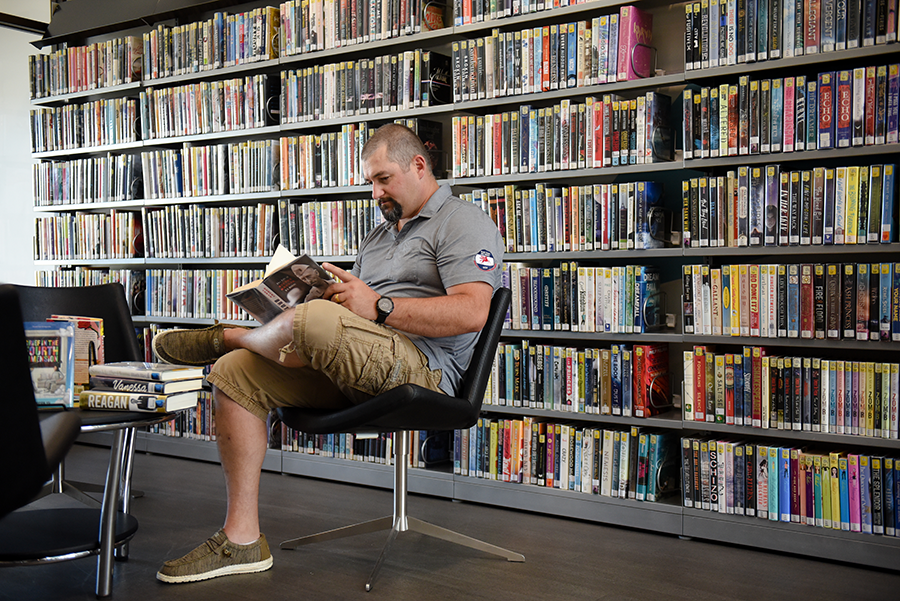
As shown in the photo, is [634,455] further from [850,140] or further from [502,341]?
[850,140]

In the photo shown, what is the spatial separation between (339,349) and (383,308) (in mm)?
203

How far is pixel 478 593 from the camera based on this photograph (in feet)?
7.42

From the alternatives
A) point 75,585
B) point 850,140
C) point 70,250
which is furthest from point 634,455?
point 70,250

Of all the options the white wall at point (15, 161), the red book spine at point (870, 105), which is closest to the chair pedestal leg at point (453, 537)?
the red book spine at point (870, 105)

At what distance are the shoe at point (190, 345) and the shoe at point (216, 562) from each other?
0.52m

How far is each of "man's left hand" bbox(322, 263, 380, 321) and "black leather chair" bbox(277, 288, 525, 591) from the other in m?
0.26

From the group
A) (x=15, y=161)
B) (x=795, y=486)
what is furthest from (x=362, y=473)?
(x=15, y=161)

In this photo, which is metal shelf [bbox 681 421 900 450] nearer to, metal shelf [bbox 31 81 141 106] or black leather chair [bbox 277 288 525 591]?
black leather chair [bbox 277 288 525 591]

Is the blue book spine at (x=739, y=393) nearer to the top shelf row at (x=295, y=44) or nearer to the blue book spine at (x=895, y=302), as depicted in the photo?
the blue book spine at (x=895, y=302)

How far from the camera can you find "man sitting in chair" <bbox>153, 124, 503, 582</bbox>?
220cm

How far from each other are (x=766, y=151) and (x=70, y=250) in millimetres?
3830

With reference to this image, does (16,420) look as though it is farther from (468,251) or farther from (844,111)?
(844,111)

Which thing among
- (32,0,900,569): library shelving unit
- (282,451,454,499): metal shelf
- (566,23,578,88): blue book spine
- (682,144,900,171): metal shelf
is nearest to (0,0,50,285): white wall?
(32,0,900,569): library shelving unit

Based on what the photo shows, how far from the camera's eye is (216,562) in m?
2.34
